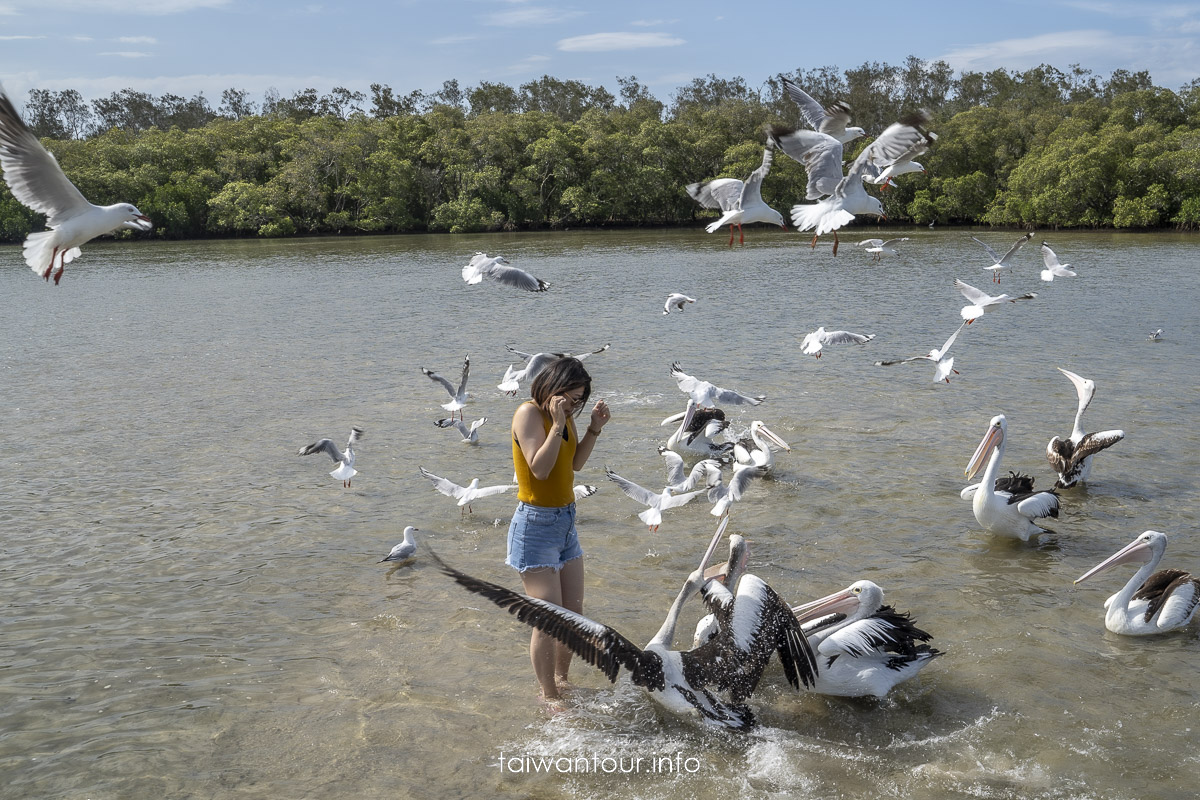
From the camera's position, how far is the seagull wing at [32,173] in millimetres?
6371

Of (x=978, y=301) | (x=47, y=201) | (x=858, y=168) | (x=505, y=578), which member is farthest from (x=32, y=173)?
(x=978, y=301)

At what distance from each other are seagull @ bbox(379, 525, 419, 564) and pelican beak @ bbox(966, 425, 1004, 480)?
4.43m

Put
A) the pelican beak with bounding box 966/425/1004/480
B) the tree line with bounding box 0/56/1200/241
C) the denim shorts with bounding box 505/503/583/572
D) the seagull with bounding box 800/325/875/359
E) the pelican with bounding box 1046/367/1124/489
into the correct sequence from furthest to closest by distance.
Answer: the tree line with bounding box 0/56/1200/241 → the seagull with bounding box 800/325/875/359 → the pelican with bounding box 1046/367/1124/489 → the pelican beak with bounding box 966/425/1004/480 → the denim shorts with bounding box 505/503/583/572

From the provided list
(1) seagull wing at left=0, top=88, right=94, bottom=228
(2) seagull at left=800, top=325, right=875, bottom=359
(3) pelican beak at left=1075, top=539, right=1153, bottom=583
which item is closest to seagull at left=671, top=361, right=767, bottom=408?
(2) seagull at left=800, top=325, right=875, bottom=359

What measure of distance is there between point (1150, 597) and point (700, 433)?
4281mm

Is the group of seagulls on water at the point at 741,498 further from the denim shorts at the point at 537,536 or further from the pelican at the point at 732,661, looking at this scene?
the denim shorts at the point at 537,536

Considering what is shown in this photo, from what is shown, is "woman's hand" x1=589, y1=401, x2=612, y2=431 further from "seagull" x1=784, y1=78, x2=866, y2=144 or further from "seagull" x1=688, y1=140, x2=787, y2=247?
"seagull" x1=784, y1=78, x2=866, y2=144

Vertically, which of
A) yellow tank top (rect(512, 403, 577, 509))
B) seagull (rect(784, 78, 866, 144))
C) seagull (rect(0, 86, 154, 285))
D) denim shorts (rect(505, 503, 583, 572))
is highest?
seagull (rect(784, 78, 866, 144))

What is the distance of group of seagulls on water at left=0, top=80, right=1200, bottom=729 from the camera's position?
3.93 metres

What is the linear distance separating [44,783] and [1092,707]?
5.03 metres

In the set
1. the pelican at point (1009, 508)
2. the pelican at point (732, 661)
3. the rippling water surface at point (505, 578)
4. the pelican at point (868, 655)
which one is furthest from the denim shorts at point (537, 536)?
the pelican at point (1009, 508)

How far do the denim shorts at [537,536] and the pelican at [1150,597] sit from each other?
344cm

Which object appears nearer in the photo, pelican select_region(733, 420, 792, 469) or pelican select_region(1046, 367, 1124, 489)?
pelican select_region(1046, 367, 1124, 489)

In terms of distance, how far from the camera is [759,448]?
7832mm
